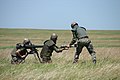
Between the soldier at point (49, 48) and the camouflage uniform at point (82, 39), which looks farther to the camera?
the soldier at point (49, 48)

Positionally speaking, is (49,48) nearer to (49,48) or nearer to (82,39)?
(49,48)

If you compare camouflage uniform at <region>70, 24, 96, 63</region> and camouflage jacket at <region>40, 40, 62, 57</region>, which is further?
camouflage jacket at <region>40, 40, 62, 57</region>

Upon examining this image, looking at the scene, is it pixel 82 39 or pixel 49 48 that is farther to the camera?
pixel 49 48

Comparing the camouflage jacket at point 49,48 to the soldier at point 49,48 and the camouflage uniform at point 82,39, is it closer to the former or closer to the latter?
the soldier at point 49,48

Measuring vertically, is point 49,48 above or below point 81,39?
below

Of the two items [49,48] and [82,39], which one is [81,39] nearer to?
[82,39]

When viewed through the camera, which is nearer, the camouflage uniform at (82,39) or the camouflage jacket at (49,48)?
the camouflage uniform at (82,39)

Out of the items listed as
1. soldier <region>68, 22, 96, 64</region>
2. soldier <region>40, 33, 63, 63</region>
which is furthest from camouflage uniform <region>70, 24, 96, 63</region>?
soldier <region>40, 33, 63, 63</region>

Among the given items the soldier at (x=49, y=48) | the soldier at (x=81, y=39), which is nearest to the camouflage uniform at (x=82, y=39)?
the soldier at (x=81, y=39)

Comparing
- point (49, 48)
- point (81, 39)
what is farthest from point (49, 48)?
point (81, 39)

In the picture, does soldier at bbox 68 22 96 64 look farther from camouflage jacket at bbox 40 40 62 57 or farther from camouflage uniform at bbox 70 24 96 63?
camouflage jacket at bbox 40 40 62 57

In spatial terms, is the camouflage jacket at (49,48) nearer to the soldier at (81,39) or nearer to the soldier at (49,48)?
the soldier at (49,48)

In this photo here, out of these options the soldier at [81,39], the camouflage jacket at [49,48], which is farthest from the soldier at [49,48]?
the soldier at [81,39]

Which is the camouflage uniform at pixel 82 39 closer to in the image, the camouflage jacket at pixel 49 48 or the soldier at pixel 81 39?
the soldier at pixel 81 39
